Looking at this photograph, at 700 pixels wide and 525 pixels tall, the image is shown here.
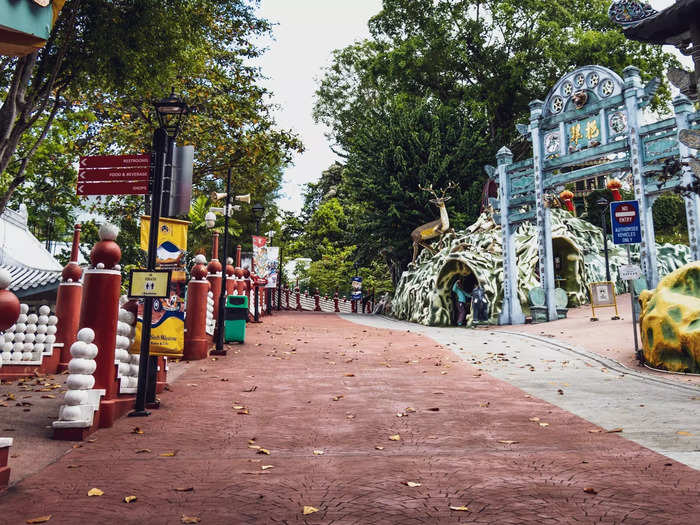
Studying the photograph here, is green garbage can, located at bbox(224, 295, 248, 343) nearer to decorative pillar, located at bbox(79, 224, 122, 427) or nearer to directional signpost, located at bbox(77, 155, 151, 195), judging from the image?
directional signpost, located at bbox(77, 155, 151, 195)

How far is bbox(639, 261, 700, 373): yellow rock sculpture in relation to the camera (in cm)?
963

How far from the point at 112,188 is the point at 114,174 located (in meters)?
0.19

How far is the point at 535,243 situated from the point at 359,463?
2100cm

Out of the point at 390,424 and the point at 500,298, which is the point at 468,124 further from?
the point at 390,424

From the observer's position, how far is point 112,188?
701cm

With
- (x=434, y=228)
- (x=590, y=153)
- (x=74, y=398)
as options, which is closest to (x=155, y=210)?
(x=74, y=398)

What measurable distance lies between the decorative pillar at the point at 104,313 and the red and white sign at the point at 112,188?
0.77 meters

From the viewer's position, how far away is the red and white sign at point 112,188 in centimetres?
686

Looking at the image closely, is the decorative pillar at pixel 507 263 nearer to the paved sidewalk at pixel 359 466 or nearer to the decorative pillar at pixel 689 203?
the decorative pillar at pixel 689 203

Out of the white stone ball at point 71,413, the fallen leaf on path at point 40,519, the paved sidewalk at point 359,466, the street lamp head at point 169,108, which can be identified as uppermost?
the street lamp head at point 169,108

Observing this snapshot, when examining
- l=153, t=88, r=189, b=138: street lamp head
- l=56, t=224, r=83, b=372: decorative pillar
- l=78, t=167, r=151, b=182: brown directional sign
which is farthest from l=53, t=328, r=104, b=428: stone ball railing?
l=56, t=224, r=83, b=372: decorative pillar

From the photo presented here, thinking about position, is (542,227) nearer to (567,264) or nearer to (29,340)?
(567,264)

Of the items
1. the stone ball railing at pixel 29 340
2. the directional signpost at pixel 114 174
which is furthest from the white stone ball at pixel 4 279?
the stone ball railing at pixel 29 340

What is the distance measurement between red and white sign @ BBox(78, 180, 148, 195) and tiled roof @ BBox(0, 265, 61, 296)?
34.3 ft
